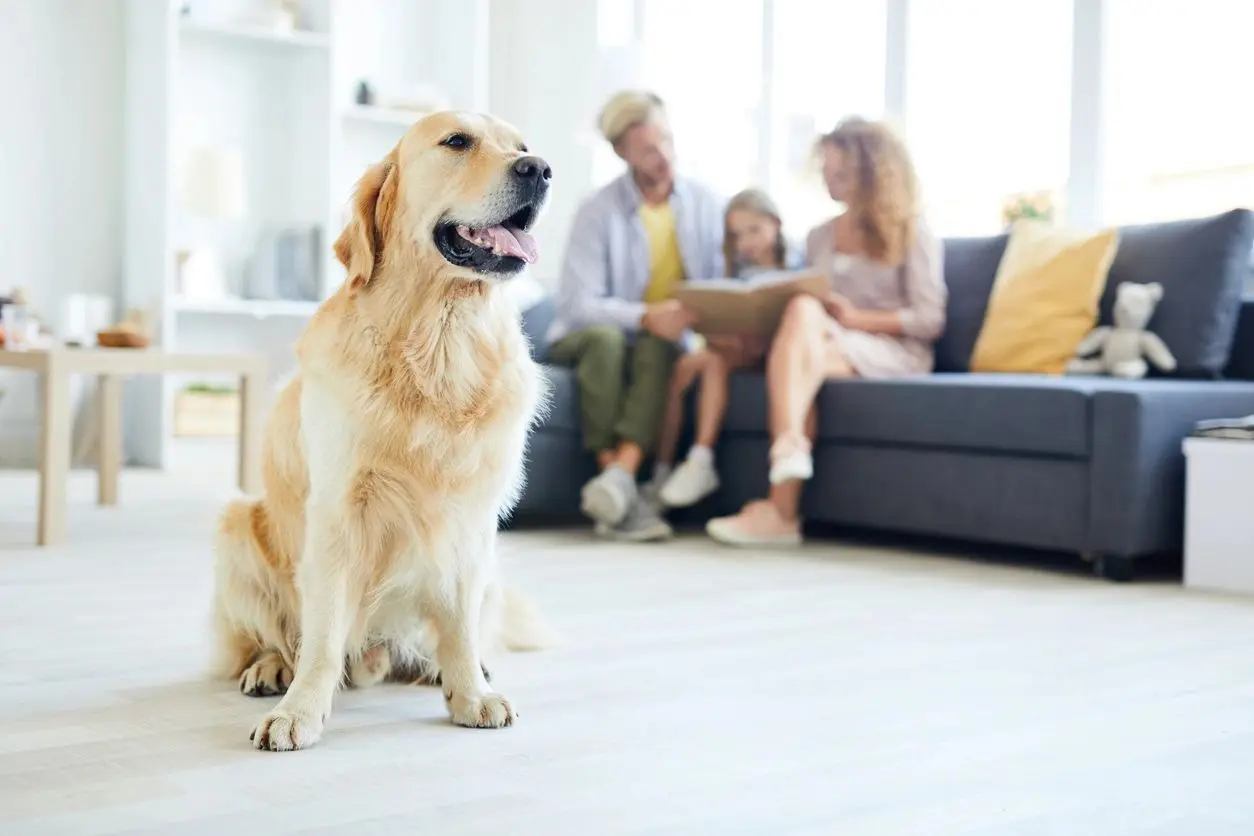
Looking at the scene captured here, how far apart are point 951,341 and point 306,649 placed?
266 centimetres

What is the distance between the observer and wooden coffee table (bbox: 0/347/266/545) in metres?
3.23

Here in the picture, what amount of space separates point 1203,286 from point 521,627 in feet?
6.92

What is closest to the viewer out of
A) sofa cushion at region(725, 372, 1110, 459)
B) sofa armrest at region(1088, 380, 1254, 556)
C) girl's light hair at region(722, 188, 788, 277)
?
sofa armrest at region(1088, 380, 1254, 556)

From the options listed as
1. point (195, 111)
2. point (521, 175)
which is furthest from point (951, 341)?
point (195, 111)

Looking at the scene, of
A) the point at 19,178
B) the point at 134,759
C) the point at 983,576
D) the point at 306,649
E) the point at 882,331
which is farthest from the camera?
the point at 19,178

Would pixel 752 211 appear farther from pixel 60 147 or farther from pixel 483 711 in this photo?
pixel 60 147

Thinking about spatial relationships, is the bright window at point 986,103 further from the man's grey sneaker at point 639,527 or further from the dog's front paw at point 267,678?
the dog's front paw at point 267,678

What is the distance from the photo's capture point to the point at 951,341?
3.88m

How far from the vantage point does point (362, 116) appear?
239 inches

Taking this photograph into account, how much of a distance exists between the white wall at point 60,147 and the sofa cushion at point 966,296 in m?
3.68

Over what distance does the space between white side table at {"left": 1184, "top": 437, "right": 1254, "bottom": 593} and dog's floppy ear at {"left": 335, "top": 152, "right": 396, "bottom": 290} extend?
1.93 m

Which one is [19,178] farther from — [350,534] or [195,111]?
[350,534]

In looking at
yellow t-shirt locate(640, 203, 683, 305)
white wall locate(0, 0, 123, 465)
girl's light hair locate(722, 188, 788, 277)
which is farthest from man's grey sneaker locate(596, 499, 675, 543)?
white wall locate(0, 0, 123, 465)

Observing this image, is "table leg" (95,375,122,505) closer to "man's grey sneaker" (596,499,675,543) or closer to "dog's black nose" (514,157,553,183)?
"man's grey sneaker" (596,499,675,543)
